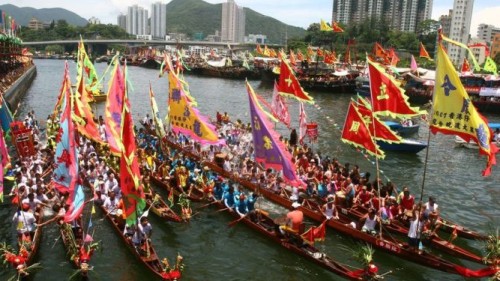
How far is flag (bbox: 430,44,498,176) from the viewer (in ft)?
49.8

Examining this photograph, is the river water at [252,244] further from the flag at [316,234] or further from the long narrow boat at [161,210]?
the flag at [316,234]

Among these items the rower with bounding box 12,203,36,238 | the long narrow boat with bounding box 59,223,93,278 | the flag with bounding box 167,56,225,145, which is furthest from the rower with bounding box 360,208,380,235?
the rower with bounding box 12,203,36,238

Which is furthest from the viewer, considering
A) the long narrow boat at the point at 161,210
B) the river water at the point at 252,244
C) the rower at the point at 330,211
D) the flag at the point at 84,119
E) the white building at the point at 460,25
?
the white building at the point at 460,25

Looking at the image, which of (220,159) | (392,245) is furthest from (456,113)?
(220,159)

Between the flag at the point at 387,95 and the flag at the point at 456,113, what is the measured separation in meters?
2.29

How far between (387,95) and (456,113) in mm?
3565

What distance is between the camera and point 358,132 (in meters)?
21.4

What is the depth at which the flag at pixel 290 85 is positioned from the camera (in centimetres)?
2898

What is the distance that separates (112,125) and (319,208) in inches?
399

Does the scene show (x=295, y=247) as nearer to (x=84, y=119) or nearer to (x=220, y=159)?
(x=220, y=159)

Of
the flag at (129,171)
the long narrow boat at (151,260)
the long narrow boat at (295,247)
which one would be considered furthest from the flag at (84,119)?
the flag at (129,171)

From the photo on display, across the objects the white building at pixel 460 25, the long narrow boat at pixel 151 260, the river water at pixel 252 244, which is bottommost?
the river water at pixel 252 244

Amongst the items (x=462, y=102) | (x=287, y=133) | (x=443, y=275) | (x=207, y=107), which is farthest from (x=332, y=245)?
(x=207, y=107)

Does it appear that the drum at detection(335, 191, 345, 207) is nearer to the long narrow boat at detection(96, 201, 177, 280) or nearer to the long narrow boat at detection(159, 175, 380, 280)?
the long narrow boat at detection(159, 175, 380, 280)
